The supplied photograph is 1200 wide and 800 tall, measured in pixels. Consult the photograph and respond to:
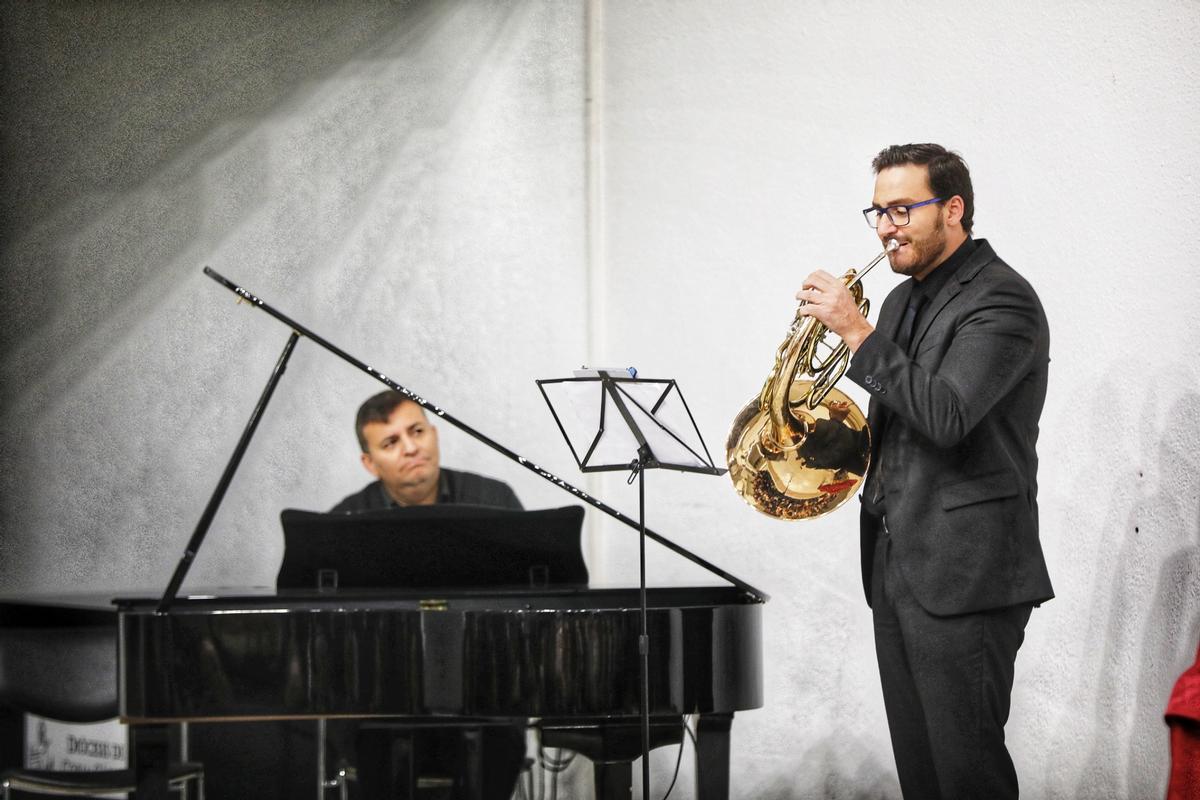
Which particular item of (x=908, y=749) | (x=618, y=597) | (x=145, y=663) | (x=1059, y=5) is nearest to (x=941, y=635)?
(x=908, y=749)

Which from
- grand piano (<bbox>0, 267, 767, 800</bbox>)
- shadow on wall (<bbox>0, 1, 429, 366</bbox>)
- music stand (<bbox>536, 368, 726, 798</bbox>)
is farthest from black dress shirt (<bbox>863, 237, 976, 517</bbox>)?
shadow on wall (<bbox>0, 1, 429, 366</bbox>)

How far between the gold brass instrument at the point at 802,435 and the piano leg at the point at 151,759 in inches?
64.9

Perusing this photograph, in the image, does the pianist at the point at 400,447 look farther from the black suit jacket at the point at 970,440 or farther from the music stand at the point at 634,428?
the black suit jacket at the point at 970,440

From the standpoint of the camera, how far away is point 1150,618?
3654mm

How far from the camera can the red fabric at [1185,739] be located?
10.2 ft

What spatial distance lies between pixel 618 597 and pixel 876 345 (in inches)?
50.1

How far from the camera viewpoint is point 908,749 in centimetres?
278

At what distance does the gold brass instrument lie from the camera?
2904 millimetres

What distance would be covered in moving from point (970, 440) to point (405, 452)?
2491 millimetres

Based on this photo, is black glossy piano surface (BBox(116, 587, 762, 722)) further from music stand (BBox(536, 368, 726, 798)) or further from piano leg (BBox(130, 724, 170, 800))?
music stand (BBox(536, 368, 726, 798))

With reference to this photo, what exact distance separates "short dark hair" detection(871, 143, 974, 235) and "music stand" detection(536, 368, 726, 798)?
74 centimetres

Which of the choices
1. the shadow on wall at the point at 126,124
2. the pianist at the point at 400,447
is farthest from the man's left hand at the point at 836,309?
the shadow on wall at the point at 126,124

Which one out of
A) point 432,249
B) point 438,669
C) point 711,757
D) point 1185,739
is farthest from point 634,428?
point 432,249

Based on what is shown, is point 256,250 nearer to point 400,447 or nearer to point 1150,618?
point 400,447
